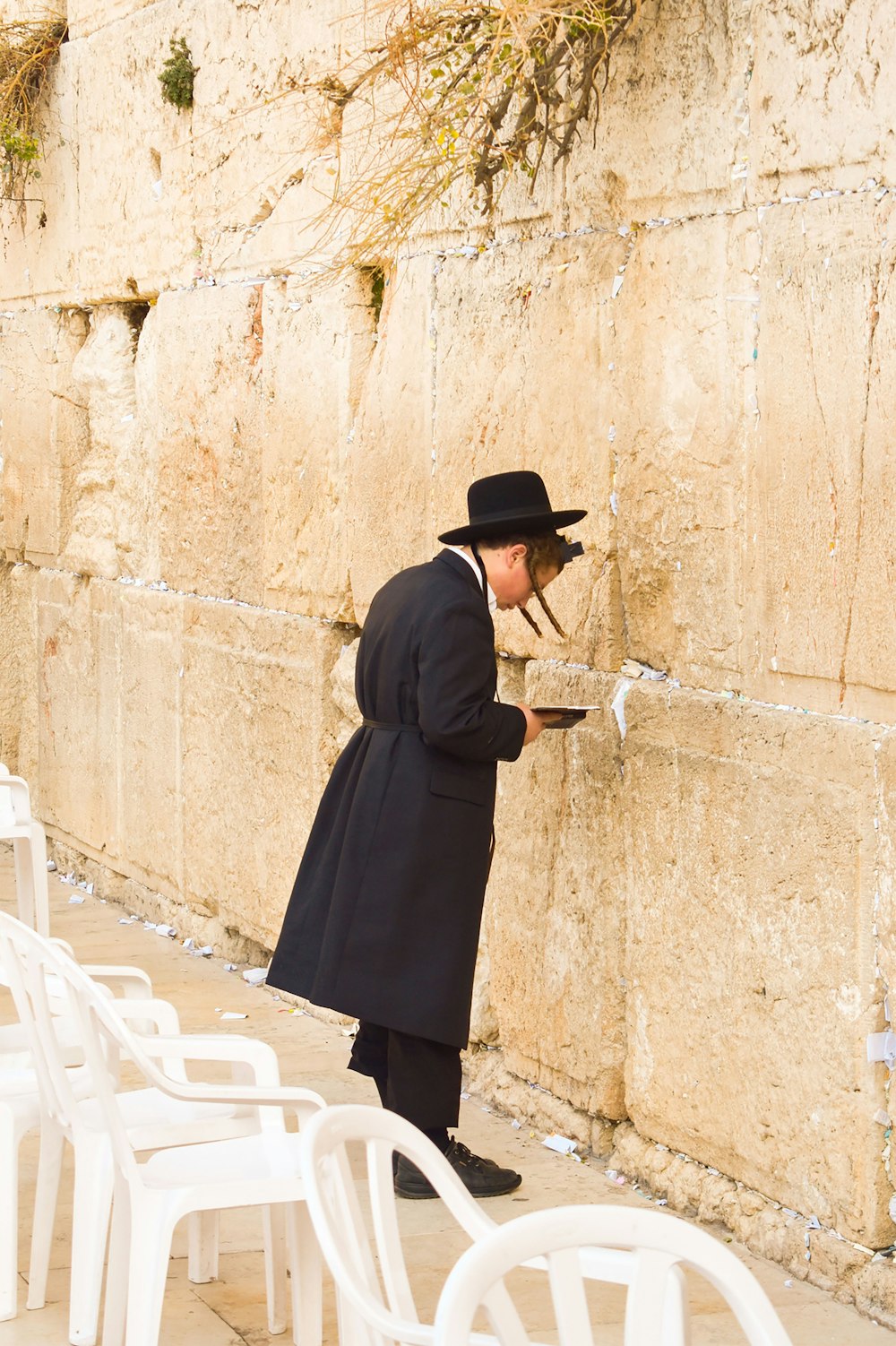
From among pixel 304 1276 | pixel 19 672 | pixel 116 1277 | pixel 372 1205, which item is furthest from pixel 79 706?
pixel 372 1205

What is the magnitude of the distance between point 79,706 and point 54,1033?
4.97 meters

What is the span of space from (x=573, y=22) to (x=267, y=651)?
277cm

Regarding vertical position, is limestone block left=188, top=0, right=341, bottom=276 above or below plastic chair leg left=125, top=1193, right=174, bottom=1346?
above

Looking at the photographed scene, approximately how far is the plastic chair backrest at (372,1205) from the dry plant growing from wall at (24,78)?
675cm

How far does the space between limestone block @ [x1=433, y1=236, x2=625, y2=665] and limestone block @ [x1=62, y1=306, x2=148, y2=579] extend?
272 cm

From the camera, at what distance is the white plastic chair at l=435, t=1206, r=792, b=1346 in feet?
6.37

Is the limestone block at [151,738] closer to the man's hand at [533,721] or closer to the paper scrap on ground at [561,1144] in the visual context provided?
the paper scrap on ground at [561,1144]

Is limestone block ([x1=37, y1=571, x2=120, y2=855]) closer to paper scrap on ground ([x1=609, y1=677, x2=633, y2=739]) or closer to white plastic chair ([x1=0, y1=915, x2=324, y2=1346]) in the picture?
paper scrap on ground ([x1=609, y1=677, x2=633, y2=739])

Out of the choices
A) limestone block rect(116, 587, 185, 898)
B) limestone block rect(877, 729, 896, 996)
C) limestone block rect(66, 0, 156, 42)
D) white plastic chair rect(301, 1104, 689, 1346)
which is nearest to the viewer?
white plastic chair rect(301, 1104, 689, 1346)

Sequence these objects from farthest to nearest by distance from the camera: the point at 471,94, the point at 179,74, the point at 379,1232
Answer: the point at 179,74
the point at 471,94
the point at 379,1232

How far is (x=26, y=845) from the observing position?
592 centimetres

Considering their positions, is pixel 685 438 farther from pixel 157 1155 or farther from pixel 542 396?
pixel 157 1155

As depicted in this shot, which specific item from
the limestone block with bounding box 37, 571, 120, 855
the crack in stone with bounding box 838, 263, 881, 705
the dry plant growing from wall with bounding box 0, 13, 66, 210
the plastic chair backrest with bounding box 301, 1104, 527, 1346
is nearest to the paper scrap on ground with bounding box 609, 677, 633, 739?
the crack in stone with bounding box 838, 263, 881, 705

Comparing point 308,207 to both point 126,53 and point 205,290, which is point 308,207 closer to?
point 205,290
